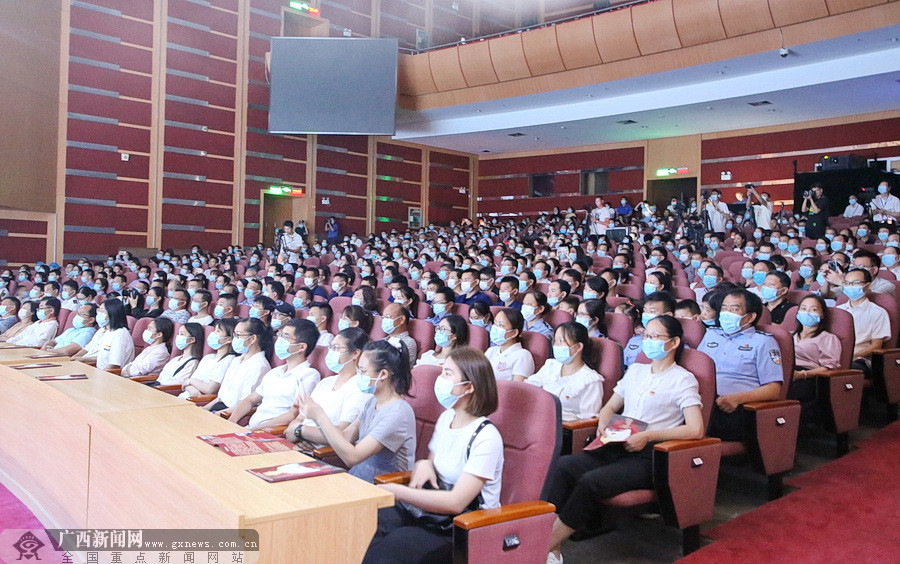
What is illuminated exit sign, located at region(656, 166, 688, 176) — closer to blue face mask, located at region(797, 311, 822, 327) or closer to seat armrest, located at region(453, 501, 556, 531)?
blue face mask, located at region(797, 311, 822, 327)

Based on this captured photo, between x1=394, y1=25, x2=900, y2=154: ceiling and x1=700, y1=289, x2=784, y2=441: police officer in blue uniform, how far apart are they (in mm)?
7012

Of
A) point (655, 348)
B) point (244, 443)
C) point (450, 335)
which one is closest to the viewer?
point (244, 443)

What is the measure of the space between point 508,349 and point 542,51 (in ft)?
29.0

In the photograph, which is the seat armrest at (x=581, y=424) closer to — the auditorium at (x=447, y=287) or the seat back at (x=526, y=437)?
the auditorium at (x=447, y=287)

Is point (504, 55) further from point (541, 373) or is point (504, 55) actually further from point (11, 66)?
point (541, 373)

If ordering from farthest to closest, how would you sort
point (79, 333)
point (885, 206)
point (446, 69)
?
point (446, 69), point (885, 206), point (79, 333)

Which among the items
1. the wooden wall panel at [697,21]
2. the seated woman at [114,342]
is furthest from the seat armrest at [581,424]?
the wooden wall panel at [697,21]

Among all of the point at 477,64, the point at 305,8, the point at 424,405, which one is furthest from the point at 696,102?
the point at 424,405

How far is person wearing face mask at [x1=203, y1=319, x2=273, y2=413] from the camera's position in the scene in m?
3.44

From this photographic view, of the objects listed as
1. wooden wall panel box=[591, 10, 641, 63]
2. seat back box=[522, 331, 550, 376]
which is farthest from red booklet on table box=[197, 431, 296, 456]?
wooden wall panel box=[591, 10, 641, 63]

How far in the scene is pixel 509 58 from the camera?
37.9 feet

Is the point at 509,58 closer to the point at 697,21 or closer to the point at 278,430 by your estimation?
the point at 697,21

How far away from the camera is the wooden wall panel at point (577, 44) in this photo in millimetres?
10672

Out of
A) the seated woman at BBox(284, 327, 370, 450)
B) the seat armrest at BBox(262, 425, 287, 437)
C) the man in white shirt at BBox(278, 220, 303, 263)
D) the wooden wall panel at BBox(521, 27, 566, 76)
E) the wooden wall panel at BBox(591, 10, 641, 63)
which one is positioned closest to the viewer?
the seated woman at BBox(284, 327, 370, 450)
